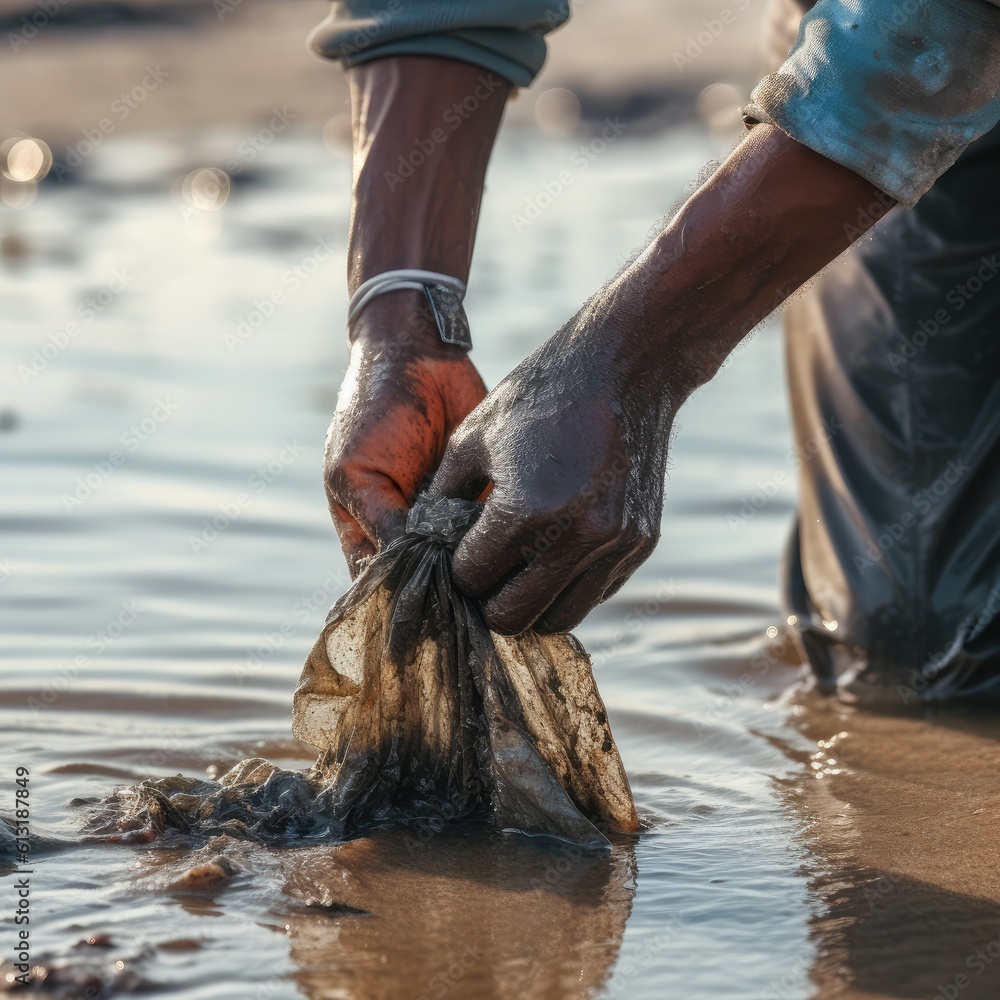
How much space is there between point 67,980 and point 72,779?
2.88 ft

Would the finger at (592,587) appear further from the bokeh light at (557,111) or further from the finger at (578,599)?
the bokeh light at (557,111)

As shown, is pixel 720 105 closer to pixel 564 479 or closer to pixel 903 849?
pixel 903 849

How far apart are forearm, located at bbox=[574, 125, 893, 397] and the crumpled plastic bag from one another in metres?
0.40

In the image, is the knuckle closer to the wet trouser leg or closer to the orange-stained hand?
the orange-stained hand

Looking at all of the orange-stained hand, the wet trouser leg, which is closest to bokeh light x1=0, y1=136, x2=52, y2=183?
the wet trouser leg

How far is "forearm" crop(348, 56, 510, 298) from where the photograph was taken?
2781 mm

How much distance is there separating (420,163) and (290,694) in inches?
46.0

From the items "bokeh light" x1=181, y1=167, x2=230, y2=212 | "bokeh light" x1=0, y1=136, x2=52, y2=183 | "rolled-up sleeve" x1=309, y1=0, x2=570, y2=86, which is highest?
"bokeh light" x1=0, y1=136, x2=52, y2=183

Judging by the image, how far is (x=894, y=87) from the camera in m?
2.06

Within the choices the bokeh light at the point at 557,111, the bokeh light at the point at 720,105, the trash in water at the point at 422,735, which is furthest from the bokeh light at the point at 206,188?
the trash in water at the point at 422,735

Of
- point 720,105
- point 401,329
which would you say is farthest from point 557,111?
point 401,329

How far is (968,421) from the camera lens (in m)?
3.22

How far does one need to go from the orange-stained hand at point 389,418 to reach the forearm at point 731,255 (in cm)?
48

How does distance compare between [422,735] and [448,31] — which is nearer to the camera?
[422,735]
